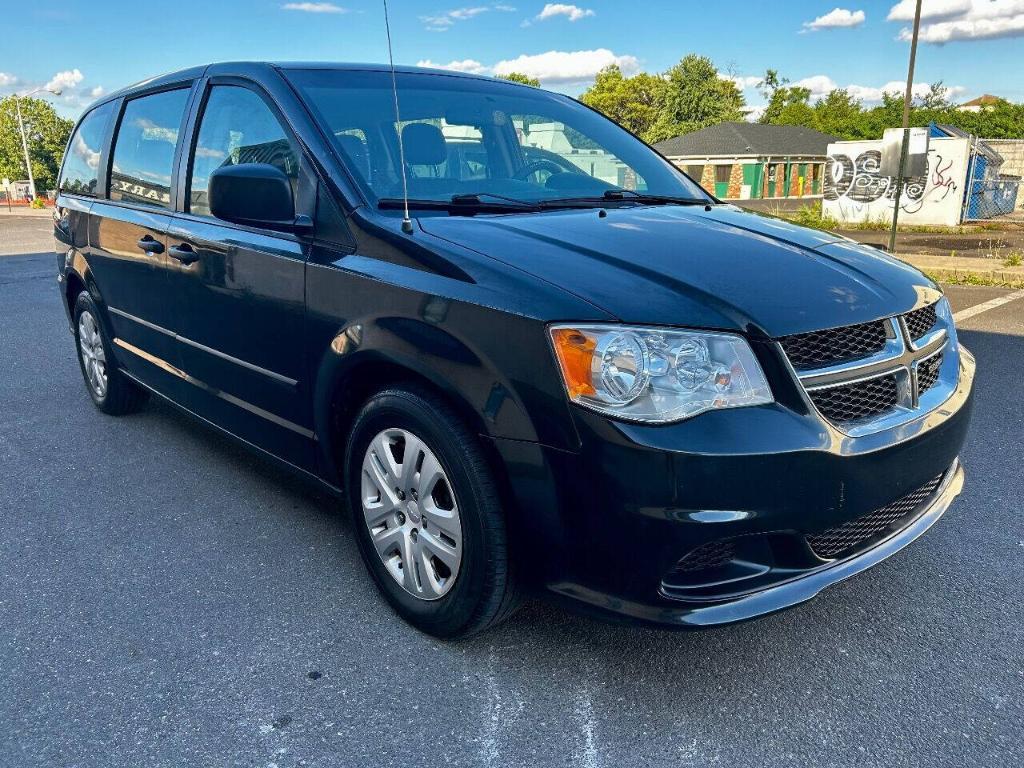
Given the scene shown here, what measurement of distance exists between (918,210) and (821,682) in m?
29.4

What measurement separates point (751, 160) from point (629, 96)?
4130 centimetres

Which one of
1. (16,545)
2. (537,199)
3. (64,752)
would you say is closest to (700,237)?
(537,199)

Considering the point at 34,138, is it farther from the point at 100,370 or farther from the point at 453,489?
the point at 453,489

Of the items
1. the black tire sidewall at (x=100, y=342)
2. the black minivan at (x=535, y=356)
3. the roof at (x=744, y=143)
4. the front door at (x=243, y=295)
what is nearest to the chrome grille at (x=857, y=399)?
the black minivan at (x=535, y=356)

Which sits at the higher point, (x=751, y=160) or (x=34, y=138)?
(x=34, y=138)

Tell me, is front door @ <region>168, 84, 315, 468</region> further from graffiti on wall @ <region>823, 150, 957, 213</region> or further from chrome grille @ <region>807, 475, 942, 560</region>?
graffiti on wall @ <region>823, 150, 957, 213</region>

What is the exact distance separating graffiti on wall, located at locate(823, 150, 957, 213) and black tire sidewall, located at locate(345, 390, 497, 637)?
93.6 ft

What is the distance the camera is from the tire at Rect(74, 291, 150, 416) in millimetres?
4773

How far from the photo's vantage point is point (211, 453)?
4410 millimetres

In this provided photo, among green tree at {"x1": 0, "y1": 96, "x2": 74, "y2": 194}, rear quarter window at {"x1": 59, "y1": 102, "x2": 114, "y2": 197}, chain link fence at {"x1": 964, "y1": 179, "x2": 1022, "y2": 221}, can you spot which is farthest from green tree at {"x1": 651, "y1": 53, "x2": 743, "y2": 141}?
rear quarter window at {"x1": 59, "y1": 102, "x2": 114, "y2": 197}

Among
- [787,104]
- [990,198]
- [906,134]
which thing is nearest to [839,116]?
[787,104]

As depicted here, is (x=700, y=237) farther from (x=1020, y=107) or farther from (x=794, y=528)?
(x=1020, y=107)

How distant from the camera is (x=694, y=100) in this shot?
76.4 m

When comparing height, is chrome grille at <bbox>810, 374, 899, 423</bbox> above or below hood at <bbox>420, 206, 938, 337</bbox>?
below
